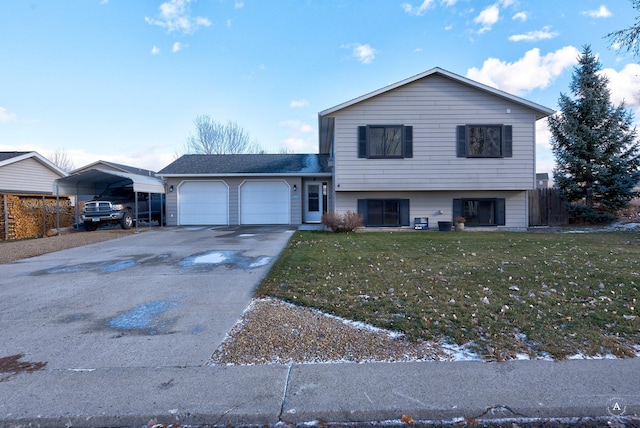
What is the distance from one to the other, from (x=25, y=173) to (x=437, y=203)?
1941 centimetres

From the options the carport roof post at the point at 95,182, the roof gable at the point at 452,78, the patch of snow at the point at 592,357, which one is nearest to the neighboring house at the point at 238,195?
the carport roof post at the point at 95,182

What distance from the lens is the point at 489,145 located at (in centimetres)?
1375

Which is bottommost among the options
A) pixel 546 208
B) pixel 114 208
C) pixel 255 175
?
pixel 546 208

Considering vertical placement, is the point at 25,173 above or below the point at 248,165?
below

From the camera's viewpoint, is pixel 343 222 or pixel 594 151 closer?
pixel 343 222

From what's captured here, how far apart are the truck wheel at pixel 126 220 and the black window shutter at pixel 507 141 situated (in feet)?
53.8

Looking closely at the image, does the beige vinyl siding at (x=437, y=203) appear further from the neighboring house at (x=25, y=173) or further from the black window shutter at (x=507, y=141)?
the neighboring house at (x=25, y=173)

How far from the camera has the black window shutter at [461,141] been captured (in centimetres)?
1365

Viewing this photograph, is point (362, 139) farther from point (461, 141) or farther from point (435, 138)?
point (461, 141)

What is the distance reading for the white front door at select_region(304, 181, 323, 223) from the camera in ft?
57.3

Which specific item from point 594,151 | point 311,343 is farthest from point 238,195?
point 594,151

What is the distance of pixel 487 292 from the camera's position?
16.8ft

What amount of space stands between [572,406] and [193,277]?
5783 millimetres

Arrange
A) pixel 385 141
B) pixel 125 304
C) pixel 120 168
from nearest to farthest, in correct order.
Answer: pixel 125 304
pixel 385 141
pixel 120 168
